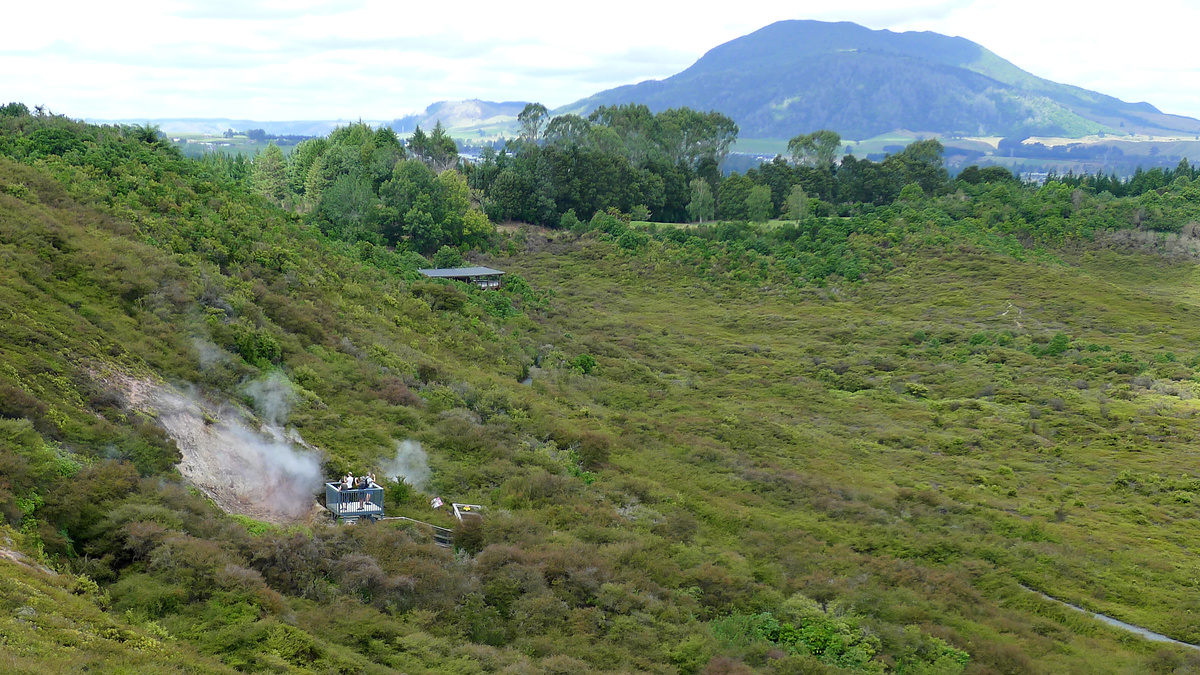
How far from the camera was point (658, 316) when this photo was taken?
217 ft

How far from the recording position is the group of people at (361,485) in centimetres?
2245

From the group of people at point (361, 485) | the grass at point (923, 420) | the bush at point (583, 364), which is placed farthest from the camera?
the bush at point (583, 364)

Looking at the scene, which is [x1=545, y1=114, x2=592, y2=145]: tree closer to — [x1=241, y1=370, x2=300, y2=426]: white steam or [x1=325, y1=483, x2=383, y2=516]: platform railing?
[x1=241, y1=370, x2=300, y2=426]: white steam

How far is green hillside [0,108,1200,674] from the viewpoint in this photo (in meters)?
17.2

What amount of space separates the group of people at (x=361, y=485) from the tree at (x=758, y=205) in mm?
75814

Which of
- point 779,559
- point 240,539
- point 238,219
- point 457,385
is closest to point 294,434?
point 240,539

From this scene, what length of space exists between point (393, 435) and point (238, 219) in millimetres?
17762

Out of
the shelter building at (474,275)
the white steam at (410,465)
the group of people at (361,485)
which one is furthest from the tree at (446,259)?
the group of people at (361,485)

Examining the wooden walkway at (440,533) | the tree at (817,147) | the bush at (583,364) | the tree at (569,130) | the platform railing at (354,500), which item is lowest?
the bush at (583,364)

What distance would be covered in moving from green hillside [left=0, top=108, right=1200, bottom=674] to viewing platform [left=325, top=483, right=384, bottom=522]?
1136mm

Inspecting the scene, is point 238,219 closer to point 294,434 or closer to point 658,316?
A: point 294,434

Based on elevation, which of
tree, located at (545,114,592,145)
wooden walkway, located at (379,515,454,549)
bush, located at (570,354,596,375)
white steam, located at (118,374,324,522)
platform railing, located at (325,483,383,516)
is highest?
tree, located at (545,114,592,145)

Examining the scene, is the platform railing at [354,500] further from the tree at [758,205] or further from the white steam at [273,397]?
the tree at [758,205]

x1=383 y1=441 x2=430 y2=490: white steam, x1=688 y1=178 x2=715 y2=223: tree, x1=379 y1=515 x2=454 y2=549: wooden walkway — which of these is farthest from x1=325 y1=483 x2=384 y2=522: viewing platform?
x1=688 y1=178 x2=715 y2=223: tree
